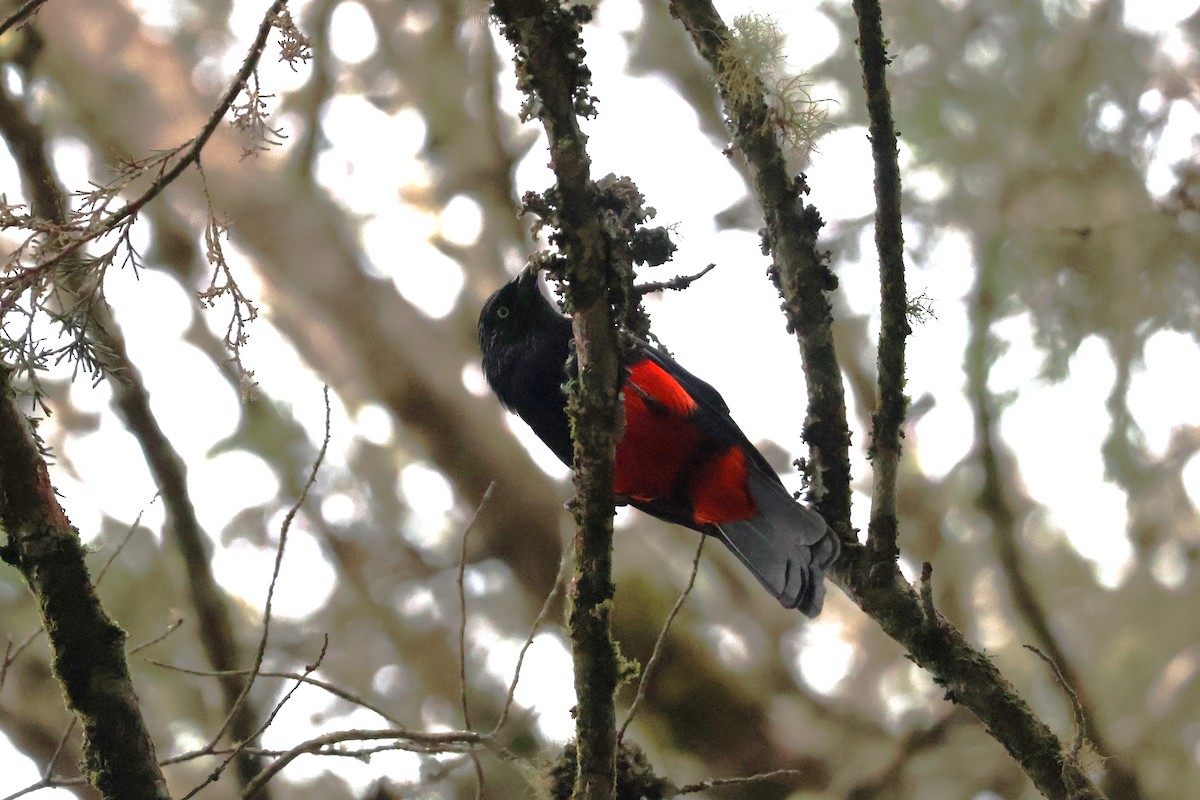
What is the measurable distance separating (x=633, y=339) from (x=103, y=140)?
4.84m

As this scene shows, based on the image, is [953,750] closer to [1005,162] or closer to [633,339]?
[1005,162]

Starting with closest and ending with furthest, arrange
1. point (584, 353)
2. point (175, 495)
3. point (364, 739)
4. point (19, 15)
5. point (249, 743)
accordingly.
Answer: point (19, 15)
point (584, 353)
point (364, 739)
point (249, 743)
point (175, 495)

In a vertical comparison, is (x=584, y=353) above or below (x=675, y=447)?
below

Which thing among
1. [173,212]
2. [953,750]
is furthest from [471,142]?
[953,750]

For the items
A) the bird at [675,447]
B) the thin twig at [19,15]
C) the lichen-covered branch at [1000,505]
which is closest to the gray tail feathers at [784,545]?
the bird at [675,447]

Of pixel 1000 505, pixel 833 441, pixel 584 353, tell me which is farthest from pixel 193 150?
pixel 1000 505

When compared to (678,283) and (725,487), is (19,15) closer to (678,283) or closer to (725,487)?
(678,283)

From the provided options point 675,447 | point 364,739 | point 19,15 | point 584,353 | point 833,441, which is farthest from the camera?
point 675,447

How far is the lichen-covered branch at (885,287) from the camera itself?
8.25 ft

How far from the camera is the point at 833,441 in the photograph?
3012mm

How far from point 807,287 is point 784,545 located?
82 centimetres

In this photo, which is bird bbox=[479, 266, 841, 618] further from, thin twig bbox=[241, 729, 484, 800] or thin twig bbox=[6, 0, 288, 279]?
thin twig bbox=[6, 0, 288, 279]

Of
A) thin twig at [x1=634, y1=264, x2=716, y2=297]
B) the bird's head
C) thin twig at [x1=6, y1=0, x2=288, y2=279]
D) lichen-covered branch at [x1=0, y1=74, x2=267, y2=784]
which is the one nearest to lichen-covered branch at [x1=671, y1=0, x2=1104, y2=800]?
thin twig at [x1=634, y1=264, x2=716, y2=297]

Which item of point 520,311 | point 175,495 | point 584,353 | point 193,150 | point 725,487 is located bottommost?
point 584,353
